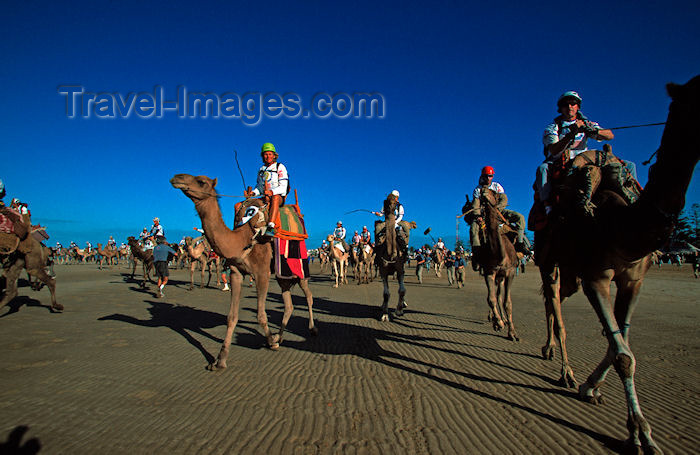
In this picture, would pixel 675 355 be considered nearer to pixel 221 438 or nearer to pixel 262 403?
pixel 262 403

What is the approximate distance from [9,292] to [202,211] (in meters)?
7.04

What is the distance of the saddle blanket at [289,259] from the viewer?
647 centimetres

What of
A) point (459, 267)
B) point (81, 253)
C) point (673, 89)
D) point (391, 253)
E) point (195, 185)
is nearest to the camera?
point (673, 89)

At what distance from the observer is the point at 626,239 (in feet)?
10.4

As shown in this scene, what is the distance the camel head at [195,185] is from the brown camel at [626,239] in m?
5.26

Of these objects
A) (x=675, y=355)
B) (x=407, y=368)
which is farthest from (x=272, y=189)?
(x=675, y=355)

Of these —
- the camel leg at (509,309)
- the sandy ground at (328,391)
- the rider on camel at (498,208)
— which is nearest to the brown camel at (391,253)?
the sandy ground at (328,391)

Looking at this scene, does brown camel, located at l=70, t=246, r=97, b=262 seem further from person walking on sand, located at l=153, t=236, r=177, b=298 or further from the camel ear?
the camel ear

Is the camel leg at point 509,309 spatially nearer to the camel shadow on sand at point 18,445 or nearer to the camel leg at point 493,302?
the camel leg at point 493,302

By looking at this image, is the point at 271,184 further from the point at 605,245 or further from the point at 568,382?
the point at 568,382

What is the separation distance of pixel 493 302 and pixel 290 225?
4.86 meters

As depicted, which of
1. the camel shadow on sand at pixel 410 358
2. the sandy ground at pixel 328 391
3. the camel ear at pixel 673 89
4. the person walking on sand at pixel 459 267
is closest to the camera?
the camel ear at pixel 673 89

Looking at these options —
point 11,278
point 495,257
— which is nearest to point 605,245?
point 495,257

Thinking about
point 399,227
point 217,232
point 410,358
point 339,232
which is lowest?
point 410,358
